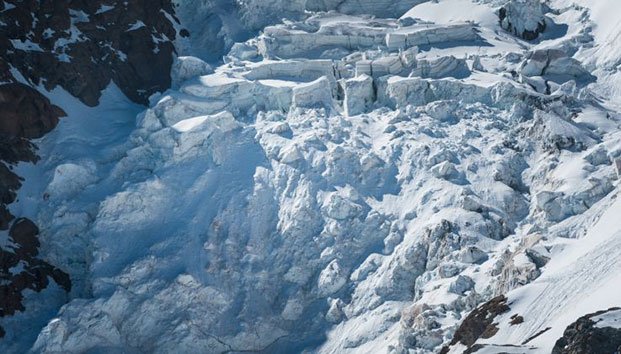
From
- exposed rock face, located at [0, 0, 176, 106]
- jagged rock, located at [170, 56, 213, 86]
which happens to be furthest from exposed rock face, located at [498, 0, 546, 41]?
exposed rock face, located at [0, 0, 176, 106]

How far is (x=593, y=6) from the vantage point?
10750cm

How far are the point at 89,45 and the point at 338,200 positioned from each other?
29.4 m

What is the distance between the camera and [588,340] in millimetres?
60094

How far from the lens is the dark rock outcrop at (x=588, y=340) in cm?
5959

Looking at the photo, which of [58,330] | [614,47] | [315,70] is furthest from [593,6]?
[58,330]

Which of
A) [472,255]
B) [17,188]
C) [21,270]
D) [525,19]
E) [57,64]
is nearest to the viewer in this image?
[472,255]

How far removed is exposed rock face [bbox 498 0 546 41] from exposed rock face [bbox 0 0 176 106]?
100 feet

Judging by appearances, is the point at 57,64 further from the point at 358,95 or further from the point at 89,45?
the point at 358,95

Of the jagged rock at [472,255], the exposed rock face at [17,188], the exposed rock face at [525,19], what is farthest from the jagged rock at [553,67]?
the exposed rock face at [17,188]

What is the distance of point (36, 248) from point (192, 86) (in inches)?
771

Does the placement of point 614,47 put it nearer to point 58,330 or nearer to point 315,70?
point 315,70

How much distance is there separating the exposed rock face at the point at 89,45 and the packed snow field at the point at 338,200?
1895 millimetres

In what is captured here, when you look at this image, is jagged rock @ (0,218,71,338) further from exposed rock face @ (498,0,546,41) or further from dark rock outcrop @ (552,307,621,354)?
exposed rock face @ (498,0,546,41)

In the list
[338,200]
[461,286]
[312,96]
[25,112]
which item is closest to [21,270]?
[25,112]
